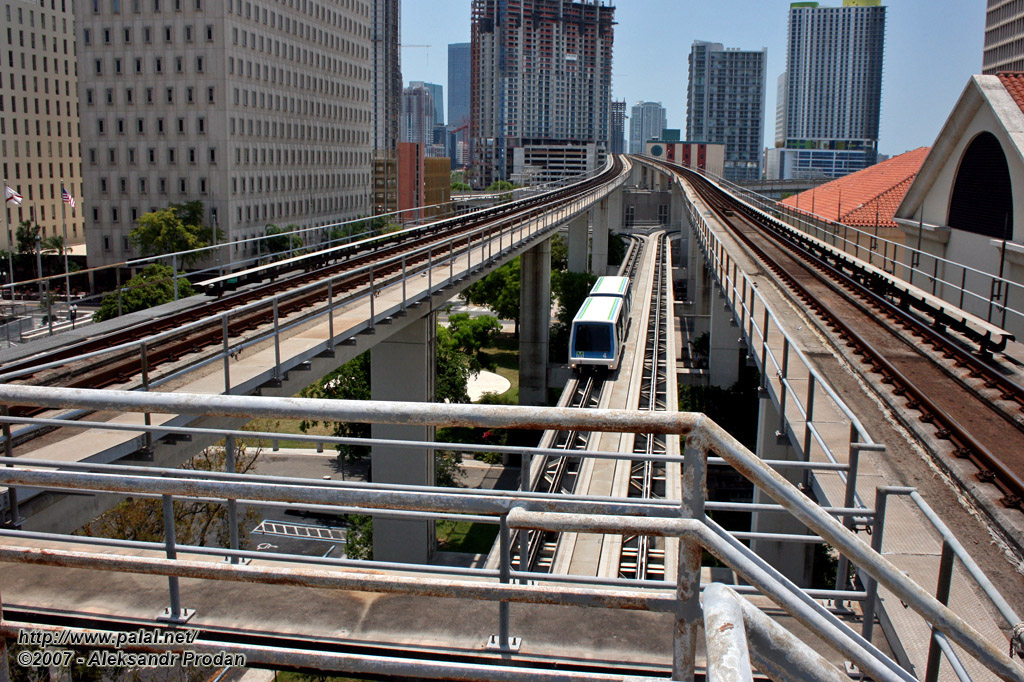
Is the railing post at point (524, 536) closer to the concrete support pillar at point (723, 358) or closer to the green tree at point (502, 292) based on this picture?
the concrete support pillar at point (723, 358)

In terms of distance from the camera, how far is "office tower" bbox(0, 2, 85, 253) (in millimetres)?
81812

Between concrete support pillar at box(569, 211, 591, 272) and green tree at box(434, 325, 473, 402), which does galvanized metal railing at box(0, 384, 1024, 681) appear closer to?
green tree at box(434, 325, 473, 402)

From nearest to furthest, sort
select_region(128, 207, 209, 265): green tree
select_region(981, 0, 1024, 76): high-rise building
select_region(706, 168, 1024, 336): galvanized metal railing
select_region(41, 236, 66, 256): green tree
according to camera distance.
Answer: select_region(706, 168, 1024, 336): galvanized metal railing → select_region(128, 207, 209, 265): green tree → select_region(41, 236, 66, 256): green tree → select_region(981, 0, 1024, 76): high-rise building

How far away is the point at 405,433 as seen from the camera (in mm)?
25375

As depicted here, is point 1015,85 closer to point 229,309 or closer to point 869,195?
point 869,195

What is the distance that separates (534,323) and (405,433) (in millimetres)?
30404

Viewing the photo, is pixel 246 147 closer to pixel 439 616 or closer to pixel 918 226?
pixel 918 226

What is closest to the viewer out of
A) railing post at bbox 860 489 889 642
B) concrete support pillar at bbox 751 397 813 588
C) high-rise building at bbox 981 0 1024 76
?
railing post at bbox 860 489 889 642

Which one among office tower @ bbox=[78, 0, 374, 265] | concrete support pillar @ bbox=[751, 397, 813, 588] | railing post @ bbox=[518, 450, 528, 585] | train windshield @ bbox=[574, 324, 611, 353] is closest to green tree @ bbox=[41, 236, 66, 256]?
office tower @ bbox=[78, 0, 374, 265]

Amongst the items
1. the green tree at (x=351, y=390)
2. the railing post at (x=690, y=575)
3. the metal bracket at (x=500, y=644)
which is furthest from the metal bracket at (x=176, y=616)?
the green tree at (x=351, y=390)

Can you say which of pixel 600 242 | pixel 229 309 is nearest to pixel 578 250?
pixel 600 242

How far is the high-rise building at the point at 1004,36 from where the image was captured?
102 meters

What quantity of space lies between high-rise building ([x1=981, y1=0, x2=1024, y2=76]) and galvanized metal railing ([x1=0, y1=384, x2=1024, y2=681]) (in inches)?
4448

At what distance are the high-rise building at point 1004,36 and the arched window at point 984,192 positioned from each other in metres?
81.9
